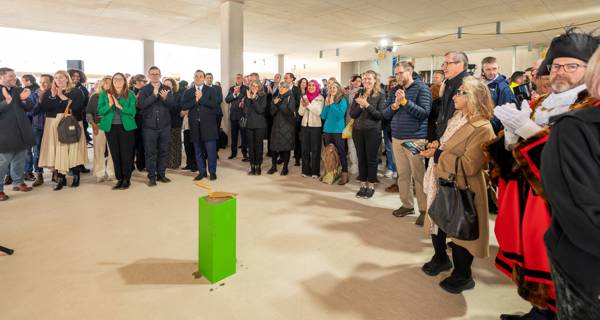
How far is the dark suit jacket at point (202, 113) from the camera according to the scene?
16.3ft

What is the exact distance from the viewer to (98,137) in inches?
196

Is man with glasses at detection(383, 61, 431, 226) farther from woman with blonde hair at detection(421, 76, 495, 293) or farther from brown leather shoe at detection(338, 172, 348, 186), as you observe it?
brown leather shoe at detection(338, 172, 348, 186)

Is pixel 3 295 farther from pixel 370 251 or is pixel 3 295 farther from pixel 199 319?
pixel 370 251

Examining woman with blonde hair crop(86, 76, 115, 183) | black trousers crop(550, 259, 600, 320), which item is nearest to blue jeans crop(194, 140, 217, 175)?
woman with blonde hair crop(86, 76, 115, 183)

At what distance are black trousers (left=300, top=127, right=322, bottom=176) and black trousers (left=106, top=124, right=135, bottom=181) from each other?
238 cm

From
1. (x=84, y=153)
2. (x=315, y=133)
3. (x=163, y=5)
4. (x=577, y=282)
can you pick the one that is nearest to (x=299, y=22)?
(x=163, y=5)

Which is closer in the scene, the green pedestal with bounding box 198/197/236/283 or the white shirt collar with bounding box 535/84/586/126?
the white shirt collar with bounding box 535/84/586/126

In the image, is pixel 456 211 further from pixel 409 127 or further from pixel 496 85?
pixel 496 85

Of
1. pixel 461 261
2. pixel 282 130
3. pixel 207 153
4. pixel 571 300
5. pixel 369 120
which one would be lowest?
pixel 461 261

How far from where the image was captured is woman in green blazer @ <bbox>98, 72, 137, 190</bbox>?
4500 mm

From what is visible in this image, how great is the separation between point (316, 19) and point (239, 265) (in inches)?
307

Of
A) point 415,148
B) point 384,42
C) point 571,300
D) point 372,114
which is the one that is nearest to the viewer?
point 571,300

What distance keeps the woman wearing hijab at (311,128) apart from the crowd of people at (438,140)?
0.06 ft

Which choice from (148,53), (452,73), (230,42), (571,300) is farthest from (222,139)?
(571,300)
